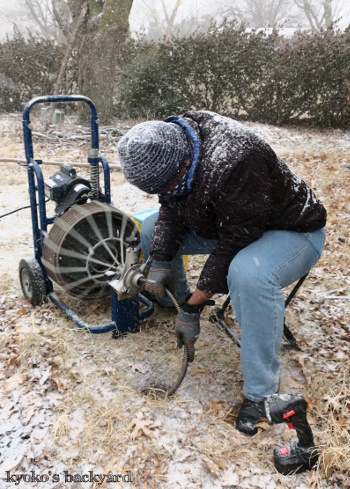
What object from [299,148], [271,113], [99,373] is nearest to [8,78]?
[271,113]

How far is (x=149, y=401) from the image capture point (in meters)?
2.21

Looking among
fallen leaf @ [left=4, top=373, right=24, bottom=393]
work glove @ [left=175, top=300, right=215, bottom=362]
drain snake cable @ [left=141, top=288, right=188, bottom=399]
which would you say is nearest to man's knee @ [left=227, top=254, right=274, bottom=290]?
work glove @ [left=175, top=300, right=215, bottom=362]

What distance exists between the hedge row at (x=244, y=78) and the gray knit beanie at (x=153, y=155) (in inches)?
297

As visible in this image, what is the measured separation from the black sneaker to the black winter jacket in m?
0.59

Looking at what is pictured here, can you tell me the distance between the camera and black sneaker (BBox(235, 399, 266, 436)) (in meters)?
1.98

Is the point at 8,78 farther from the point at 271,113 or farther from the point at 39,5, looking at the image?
the point at 39,5

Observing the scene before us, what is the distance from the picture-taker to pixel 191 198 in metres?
1.96

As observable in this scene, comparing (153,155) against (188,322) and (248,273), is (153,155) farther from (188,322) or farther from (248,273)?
(188,322)

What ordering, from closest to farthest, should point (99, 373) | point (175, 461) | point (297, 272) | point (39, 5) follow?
point (175, 461) < point (297, 272) < point (99, 373) < point (39, 5)

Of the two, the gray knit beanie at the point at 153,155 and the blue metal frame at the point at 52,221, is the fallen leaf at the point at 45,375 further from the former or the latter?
the gray knit beanie at the point at 153,155

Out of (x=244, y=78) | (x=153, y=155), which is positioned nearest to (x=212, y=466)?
(x=153, y=155)

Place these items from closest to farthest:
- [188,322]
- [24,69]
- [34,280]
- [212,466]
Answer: [212,466], [188,322], [34,280], [24,69]

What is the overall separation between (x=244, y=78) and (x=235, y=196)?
26.6ft

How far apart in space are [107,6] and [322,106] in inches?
→ 195
